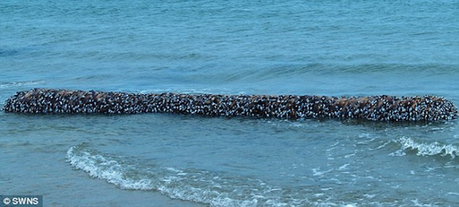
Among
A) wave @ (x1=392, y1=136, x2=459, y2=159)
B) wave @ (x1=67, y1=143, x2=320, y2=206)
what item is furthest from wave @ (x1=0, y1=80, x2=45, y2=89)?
wave @ (x1=392, y1=136, x2=459, y2=159)

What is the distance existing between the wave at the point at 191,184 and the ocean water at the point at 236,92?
38mm

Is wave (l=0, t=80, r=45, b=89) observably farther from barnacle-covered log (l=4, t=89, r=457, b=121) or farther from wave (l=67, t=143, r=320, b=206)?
wave (l=67, t=143, r=320, b=206)

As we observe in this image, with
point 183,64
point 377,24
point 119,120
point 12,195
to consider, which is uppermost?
point 377,24

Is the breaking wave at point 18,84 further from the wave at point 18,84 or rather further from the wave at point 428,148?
the wave at point 428,148

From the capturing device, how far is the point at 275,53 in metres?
28.9

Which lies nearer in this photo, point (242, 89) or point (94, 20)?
point (242, 89)

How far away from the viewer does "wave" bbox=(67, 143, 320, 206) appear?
12875 mm

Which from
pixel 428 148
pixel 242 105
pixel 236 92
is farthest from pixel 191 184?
pixel 236 92

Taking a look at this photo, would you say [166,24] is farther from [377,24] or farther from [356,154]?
[356,154]

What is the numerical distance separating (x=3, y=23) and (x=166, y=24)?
36.6 feet

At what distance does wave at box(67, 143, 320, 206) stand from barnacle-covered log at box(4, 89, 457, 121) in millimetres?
4039

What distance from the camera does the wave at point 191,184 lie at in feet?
42.2

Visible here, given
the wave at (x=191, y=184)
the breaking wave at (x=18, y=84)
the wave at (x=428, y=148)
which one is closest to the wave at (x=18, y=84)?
the breaking wave at (x=18, y=84)

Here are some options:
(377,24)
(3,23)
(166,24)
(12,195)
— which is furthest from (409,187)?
(3,23)
